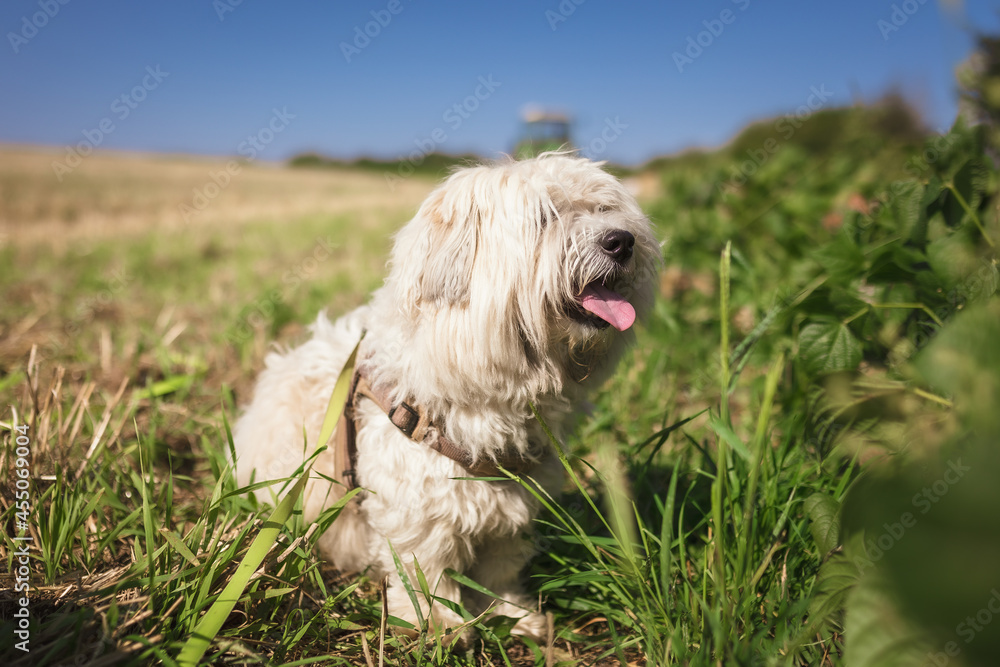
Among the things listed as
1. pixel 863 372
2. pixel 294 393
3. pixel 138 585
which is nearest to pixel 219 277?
pixel 294 393

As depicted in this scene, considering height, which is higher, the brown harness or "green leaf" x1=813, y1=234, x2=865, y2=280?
"green leaf" x1=813, y1=234, x2=865, y2=280

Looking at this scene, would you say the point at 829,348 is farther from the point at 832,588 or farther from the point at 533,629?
the point at 533,629

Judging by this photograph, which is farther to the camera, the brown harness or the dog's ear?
the brown harness

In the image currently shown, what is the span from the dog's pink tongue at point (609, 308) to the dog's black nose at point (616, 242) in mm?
158

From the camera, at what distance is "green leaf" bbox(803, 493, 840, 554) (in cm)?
184

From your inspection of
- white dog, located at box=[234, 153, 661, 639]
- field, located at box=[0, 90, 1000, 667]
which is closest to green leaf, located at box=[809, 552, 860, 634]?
field, located at box=[0, 90, 1000, 667]

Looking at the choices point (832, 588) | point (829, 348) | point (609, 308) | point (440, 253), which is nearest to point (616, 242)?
point (609, 308)

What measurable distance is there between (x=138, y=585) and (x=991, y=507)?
2.36 meters

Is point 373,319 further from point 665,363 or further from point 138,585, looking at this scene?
point 665,363

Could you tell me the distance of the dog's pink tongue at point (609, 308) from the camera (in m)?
2.02

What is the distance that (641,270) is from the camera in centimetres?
225

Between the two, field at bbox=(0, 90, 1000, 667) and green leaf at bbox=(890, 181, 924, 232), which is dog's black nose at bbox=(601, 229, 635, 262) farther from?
green leaf at bbox=(890, 181, 924, 232)

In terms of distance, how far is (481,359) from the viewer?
6.38ft

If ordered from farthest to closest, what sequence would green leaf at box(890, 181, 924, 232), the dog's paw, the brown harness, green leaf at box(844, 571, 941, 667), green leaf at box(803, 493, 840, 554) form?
green leaf at box(890, 181, 924, 232), the dog's paw, the brown harness, green leaf at box(803, 493, 840, 554), green leaf at box(844, 571, 941, 667)
